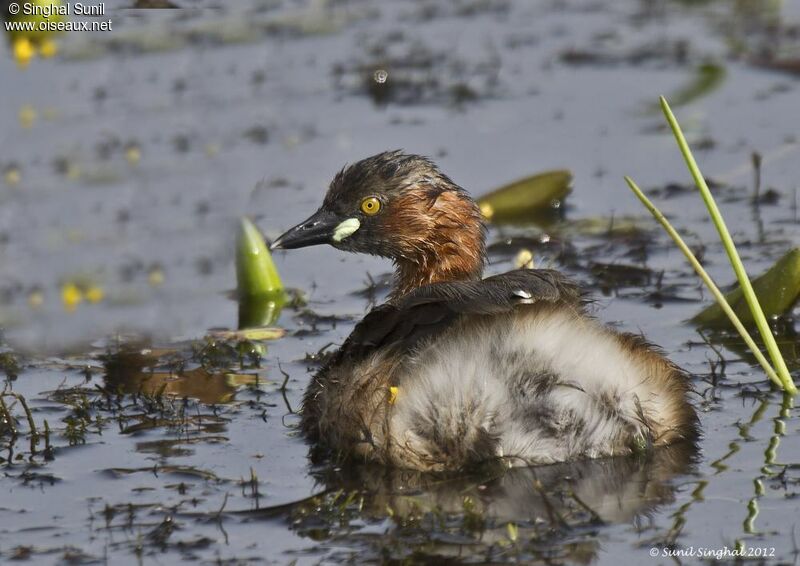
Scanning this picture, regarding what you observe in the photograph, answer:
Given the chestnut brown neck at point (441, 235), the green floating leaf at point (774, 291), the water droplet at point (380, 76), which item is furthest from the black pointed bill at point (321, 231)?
the water droplet at point (380, 76)

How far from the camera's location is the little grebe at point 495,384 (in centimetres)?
502

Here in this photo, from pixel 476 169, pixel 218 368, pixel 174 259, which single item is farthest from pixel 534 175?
pixel 218 368

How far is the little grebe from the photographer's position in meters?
5.02

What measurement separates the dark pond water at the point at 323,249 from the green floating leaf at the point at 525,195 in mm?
133

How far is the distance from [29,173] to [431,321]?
5.32m

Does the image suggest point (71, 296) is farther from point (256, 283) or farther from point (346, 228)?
point (346, 228)

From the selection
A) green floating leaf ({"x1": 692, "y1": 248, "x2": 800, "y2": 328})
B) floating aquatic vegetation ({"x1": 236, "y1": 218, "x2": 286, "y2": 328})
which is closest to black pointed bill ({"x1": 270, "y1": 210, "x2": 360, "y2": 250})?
floating aquatic vegetation ({"x1": 236, "y1": 218, "x2": 286, "y2": 328})

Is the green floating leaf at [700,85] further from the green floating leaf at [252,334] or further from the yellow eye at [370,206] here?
the yellow eye at [370,206]

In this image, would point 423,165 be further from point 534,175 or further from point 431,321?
point 534,175

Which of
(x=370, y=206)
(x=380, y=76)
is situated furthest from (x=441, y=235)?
(x=380, y=76)

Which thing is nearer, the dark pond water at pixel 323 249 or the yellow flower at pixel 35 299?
the dark pond water at pixel 323 249

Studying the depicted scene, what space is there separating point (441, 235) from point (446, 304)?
1194mm

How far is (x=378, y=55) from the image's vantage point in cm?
1202

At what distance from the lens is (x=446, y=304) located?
17.1 ft
